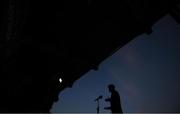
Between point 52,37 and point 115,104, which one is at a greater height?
point 52,37

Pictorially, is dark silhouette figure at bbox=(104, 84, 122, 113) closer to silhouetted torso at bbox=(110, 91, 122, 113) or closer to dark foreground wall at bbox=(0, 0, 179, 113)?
silhouetted torso at bbox=(110, 91, 122, 113)

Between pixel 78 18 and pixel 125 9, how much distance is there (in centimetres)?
124

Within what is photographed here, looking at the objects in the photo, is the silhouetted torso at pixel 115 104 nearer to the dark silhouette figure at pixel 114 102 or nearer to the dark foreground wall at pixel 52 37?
the dark silhouette figure at pixel 114 102

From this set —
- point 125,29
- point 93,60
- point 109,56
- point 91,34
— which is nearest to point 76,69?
point 93,60

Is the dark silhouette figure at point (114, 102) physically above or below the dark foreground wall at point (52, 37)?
below

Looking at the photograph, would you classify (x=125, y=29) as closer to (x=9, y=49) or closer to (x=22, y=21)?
(x=22, y=21)

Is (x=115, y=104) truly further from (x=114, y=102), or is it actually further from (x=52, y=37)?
(x=52, y=37)

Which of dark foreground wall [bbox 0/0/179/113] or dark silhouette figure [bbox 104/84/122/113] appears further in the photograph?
dark silhouette figure [bbox 104/84/122/113]

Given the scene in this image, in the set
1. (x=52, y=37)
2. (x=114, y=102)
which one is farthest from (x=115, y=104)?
(x=52, y=37)

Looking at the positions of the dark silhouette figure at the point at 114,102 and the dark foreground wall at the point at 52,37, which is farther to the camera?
the dark silhouette figure at the point at 114,102

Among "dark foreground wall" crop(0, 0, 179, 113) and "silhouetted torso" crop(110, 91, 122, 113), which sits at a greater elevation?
"dark foreground wall" crop(0, 0, 179, 113)

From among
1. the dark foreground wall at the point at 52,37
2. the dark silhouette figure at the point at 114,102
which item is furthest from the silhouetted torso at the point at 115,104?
the dark foreground wall at the point at 52,37

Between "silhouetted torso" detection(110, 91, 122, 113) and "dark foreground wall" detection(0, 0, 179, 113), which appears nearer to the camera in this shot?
"dark foreground wall" detection(0, 0, 179, 113)

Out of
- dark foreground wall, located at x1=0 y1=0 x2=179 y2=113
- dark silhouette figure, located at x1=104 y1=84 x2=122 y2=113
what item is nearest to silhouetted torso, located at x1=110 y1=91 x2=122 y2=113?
dark silhouette figure, located at x1=104 y1=84 x2=122 y2=113
